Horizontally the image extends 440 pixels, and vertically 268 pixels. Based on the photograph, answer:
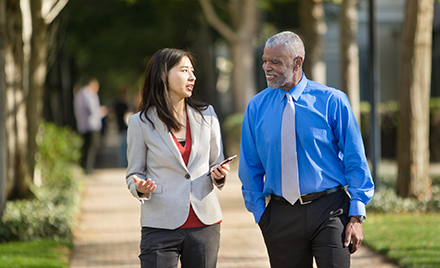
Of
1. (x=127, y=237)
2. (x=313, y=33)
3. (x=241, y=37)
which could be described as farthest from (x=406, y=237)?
(x=241, y=37)

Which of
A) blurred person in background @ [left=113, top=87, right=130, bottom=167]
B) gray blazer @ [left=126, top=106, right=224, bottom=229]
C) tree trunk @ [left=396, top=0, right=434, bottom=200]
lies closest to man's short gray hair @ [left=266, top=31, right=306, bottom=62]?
gray blazer @ [left=126, top=106, right=224, bottom=229]

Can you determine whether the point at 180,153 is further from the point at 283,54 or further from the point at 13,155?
the point at 13,155

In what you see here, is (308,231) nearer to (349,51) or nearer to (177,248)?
(177,248)

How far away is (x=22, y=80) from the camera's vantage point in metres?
8.02

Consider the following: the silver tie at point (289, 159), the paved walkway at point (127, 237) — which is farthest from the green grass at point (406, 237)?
the silver tie at point (289, 159)

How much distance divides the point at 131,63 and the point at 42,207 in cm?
1772

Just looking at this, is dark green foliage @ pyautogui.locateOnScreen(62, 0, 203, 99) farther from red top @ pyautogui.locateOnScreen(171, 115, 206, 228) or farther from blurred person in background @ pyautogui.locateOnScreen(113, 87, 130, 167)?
red top @ pyautogui.locateOnScreen(171, 115, 206, 228)

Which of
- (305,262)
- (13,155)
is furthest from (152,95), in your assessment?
(13,155)

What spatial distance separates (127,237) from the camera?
270 inches

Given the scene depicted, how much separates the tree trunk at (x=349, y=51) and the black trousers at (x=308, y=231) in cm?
704

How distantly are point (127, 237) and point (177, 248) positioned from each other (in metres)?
4.00

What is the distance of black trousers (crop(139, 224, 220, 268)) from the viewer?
2973mm

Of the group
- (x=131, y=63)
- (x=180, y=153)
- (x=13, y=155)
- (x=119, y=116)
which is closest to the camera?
(x=180, y=153)

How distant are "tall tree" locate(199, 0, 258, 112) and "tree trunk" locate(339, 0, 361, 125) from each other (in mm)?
4594
